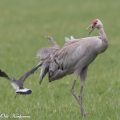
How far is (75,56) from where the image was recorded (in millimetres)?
8773

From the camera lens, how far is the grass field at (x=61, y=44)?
9.52 meters

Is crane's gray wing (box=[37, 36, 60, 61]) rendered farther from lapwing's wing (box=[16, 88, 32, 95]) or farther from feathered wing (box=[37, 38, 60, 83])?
lapwing's wing (box=[16, 88, 32, 95])

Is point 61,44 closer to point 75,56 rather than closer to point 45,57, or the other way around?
point 45,57

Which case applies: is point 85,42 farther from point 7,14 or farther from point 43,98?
point 7,14

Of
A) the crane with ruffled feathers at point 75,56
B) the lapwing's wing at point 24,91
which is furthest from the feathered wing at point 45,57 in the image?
the lapwing's wing at point 24,91

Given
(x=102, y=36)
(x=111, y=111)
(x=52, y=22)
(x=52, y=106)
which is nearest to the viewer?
(x=102, y=36)

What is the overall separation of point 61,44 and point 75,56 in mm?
11128

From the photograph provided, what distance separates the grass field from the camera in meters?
9.52

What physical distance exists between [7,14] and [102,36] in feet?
76.5

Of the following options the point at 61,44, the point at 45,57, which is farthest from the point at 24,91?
the point at 61,44

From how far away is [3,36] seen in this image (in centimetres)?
2308

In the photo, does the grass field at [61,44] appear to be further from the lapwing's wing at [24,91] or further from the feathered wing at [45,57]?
the feathered wing at [45,57]

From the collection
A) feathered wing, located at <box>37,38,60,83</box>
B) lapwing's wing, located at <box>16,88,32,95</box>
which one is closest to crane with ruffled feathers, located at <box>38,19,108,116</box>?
feathered wing, located at <box>37,38,60,83</box>

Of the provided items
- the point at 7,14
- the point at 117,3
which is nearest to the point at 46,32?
the point at 7,14
